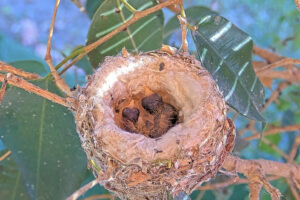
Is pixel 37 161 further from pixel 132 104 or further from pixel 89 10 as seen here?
pixel 89 10

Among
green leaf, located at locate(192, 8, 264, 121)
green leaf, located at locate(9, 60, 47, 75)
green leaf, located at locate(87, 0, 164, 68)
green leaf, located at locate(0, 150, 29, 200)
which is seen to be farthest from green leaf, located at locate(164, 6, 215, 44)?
green leaf, located at locate(0, 150, 29, 200)

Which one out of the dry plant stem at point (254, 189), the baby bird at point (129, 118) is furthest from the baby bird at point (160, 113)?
the dry plant stem at point (254, 189)

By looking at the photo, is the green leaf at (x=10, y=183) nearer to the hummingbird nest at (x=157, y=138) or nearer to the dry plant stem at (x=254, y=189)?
the hummingbird nest at (x=157, y=138)

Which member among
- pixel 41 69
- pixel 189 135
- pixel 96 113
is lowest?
pixel 189 135

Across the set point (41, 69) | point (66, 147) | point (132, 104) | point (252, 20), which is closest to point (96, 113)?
point (66, 147)

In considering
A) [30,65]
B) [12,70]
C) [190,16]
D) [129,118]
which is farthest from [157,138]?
[30,65]

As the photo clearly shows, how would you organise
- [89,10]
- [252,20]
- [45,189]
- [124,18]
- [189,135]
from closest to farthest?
[189,135]
[45,189]
[124,18]
[89,10]
[252,20]
